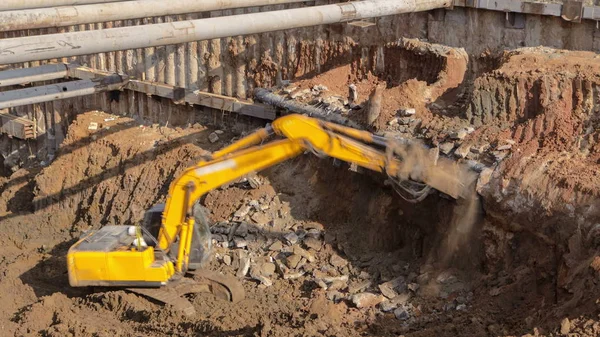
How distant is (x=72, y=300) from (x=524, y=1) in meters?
8.85

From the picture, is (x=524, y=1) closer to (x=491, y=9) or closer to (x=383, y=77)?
(x=491, y=9)

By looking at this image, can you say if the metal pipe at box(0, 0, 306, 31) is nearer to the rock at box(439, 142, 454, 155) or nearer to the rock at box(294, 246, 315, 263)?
the rock at box(294, 246, 315, 263)

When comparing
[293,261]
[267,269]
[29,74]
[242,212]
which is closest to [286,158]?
[293,261]

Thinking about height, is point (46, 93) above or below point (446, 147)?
below

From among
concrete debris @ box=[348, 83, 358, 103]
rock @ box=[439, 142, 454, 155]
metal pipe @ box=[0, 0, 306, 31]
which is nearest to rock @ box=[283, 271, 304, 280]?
rock @ box=[439, 142, 454, 155]

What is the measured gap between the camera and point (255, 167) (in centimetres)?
1224

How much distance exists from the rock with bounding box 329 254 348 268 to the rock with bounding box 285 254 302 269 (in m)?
0.52

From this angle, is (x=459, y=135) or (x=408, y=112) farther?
→ (x=408, y=112)

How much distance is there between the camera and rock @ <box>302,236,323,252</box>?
1400 centimetres

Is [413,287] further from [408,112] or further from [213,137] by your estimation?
[213,137]

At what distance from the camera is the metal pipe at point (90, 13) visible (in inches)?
459

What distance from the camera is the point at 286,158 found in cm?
1216

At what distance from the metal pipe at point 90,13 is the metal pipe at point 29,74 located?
3.90 meters

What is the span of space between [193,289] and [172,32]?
392 centimetres
